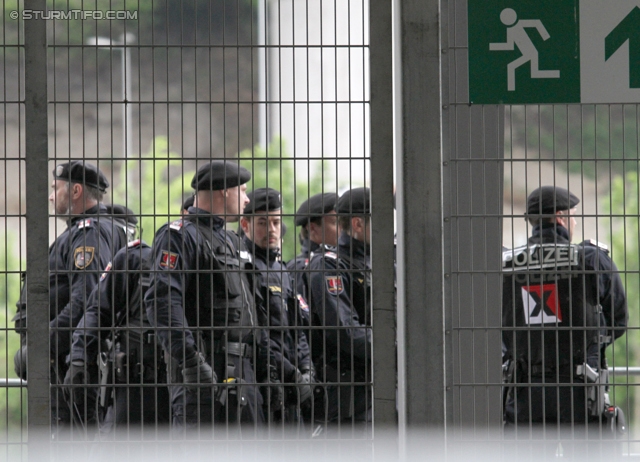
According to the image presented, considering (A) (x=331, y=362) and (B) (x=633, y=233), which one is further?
(B) (x=633, y=233)

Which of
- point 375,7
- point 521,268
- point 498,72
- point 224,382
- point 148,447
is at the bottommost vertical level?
point 148,447

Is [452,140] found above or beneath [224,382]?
above

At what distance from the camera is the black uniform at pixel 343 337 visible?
3777mm

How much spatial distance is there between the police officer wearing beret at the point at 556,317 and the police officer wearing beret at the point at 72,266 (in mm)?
1875

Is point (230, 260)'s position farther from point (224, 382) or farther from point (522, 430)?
point (522, 430)

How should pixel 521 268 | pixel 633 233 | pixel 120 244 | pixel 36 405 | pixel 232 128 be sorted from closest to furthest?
pixel 36 405 → pixel 521 268 → pixel 120 244 → pixel 633 233 → pixel 232 128

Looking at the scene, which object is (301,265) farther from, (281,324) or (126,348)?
(126,348)

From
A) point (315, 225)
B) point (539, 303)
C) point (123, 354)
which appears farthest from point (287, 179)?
point (539, 303)

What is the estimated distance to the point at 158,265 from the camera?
3.88m

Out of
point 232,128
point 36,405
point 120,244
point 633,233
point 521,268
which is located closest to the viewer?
point 36,405

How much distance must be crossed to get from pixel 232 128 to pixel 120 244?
1922cm

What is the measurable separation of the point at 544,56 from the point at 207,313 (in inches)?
75.4

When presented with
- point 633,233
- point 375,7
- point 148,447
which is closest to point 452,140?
point 375,7

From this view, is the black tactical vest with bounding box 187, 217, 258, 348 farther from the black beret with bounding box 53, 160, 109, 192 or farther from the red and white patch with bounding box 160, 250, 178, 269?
the black beret with bounding box 53, 160, 109, 192
